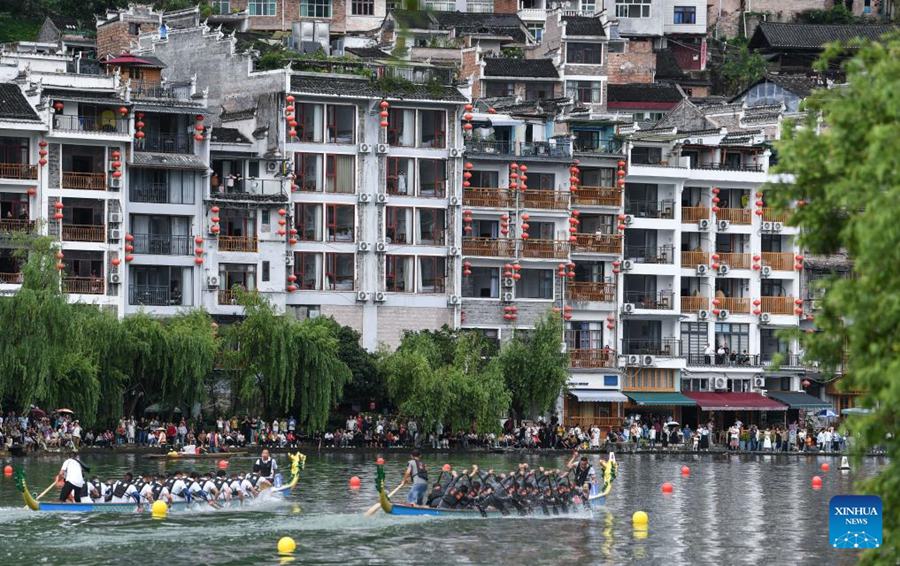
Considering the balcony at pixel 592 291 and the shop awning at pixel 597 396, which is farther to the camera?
the balcony at pixel 592 291

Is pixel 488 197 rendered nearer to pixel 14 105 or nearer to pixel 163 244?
pixel 163 244

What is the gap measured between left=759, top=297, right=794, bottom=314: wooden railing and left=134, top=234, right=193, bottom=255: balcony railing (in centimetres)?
3311

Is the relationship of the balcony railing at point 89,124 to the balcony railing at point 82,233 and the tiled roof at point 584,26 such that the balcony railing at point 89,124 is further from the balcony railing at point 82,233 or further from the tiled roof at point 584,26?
the tiled roof at point 584,26

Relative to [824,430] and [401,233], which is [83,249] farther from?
[824,430]

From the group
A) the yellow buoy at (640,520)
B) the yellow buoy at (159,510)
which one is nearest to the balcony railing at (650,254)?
the yellow buoy at (640,520)

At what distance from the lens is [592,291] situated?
102125mm

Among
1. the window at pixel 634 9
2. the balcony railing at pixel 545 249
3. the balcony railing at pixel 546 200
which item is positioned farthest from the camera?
the window at pixel 634 9

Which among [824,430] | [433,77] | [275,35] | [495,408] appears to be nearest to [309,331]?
[495,408]

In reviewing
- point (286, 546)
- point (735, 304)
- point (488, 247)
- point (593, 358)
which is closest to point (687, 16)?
point (735, 304)

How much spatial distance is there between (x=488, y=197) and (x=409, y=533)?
153 ft

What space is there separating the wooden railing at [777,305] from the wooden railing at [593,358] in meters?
10.2

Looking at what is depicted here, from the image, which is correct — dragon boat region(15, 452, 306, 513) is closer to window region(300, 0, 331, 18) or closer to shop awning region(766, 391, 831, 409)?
shop awning region(766, 391, 831, 409)

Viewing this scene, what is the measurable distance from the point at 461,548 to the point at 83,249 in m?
40.9

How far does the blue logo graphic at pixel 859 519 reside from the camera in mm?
35844
